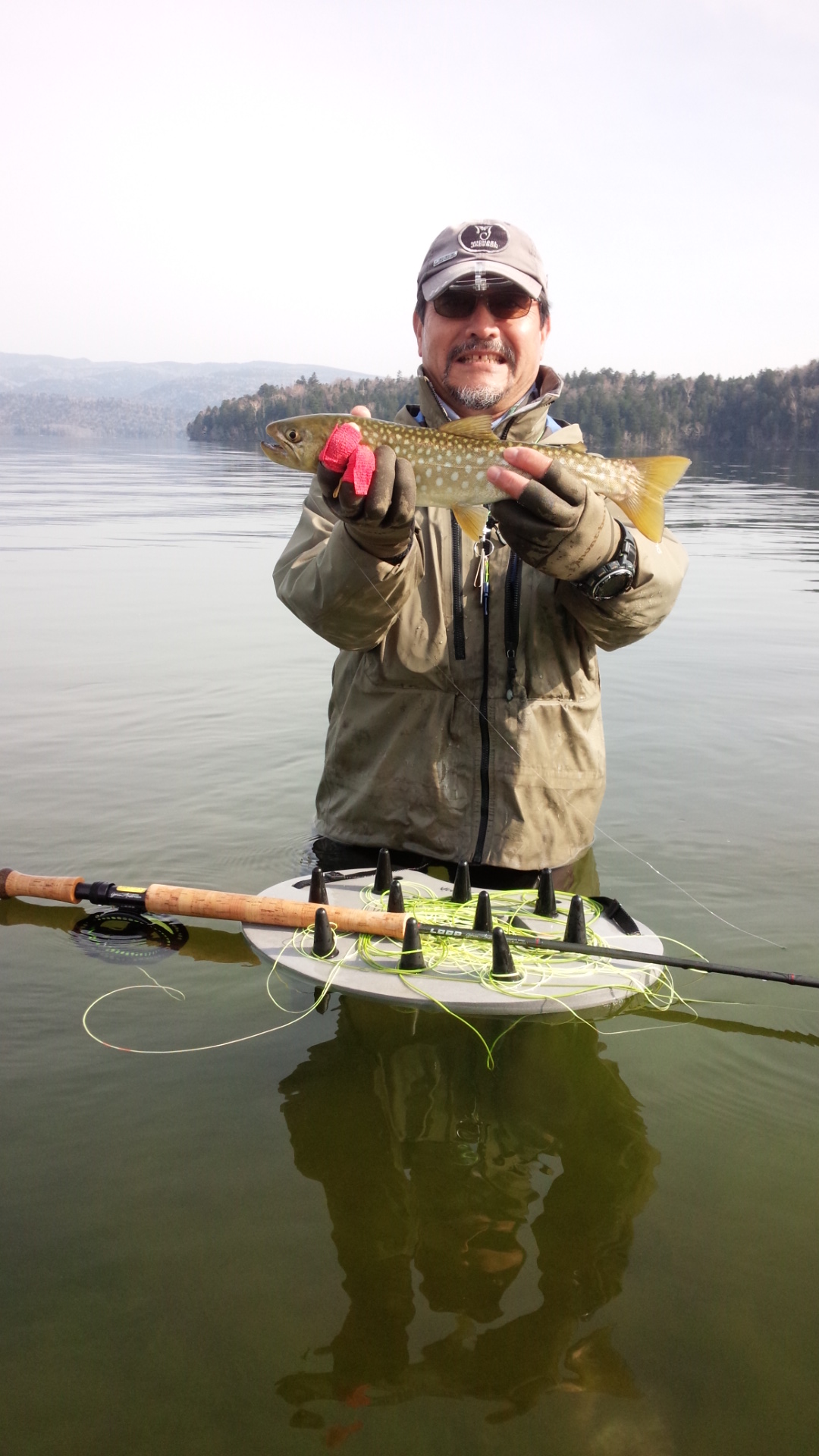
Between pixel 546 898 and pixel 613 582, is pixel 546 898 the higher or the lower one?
the lower one

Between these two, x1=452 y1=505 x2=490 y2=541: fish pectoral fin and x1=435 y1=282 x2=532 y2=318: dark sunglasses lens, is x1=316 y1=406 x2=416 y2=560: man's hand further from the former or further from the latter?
x1=435 y1=282 x2=532 y2=318: dark sunglasses lens

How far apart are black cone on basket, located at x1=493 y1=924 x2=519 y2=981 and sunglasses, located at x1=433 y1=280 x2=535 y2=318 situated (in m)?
2.83

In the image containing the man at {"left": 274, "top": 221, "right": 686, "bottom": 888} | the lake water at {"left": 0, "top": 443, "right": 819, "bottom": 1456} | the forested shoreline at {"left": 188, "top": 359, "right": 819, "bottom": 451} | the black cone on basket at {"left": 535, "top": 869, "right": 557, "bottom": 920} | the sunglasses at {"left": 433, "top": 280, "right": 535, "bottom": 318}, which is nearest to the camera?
the lake water at {"left": 0, "top": 443, "right": 819, "bottom": 1456}

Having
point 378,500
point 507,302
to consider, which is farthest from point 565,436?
point 378,500

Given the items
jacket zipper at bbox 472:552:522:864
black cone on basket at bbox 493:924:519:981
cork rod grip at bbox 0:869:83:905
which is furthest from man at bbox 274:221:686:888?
cork rod grip at bbox 0:869:83:905

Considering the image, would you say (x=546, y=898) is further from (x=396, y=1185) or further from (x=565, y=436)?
(x=565, y=436)

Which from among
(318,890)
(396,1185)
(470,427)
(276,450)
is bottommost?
(396,1185)

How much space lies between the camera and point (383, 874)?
15.5 feet

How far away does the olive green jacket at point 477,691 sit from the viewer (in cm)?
476

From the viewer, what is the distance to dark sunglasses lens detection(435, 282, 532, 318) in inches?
Answer: 191

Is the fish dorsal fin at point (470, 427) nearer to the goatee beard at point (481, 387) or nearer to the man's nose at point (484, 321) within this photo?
the goatee beard at point (481, 387)

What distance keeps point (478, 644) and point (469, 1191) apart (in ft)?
7.98

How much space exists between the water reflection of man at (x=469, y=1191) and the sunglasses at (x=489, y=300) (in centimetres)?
318

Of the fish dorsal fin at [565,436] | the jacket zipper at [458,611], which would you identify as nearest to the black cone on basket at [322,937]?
the jacket zipper at [458,611]
